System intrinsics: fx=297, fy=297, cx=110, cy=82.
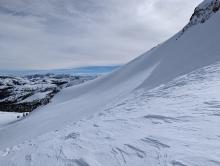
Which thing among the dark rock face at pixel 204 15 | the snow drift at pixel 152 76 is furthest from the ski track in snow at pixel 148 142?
the dark rock face at pixel 204 15

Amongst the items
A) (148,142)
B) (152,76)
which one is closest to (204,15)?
(152,76)

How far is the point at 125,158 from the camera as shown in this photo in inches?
209

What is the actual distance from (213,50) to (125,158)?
22.2 meters

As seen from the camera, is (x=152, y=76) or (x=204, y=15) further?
(x=204, y=15)

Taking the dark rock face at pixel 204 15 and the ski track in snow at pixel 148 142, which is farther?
the dark rock face at pixel 204 15

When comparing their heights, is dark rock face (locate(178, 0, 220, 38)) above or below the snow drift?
above

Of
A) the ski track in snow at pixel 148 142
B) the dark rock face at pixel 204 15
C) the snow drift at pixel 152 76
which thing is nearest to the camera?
the ski track in snow at pixel 148 142

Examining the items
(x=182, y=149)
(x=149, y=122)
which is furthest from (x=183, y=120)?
(x=182, y=149)

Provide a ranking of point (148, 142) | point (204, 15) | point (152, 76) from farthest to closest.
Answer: point (204, 15), point (152, 76), point (148, 142)

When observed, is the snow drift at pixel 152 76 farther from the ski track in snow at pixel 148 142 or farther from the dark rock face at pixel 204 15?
the ski track in snow at pixel 148 142

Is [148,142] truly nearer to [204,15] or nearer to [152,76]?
[152,76]

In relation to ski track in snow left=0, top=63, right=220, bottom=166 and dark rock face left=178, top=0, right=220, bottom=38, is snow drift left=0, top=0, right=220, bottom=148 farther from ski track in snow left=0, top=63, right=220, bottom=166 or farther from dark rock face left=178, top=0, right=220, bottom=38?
ski track in snow left=0, top=63, right=220, bottom=166

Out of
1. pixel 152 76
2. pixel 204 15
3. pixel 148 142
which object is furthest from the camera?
pixel 204 15

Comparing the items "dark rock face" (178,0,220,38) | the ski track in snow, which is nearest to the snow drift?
"dark rock face" (178,0,220,38)
